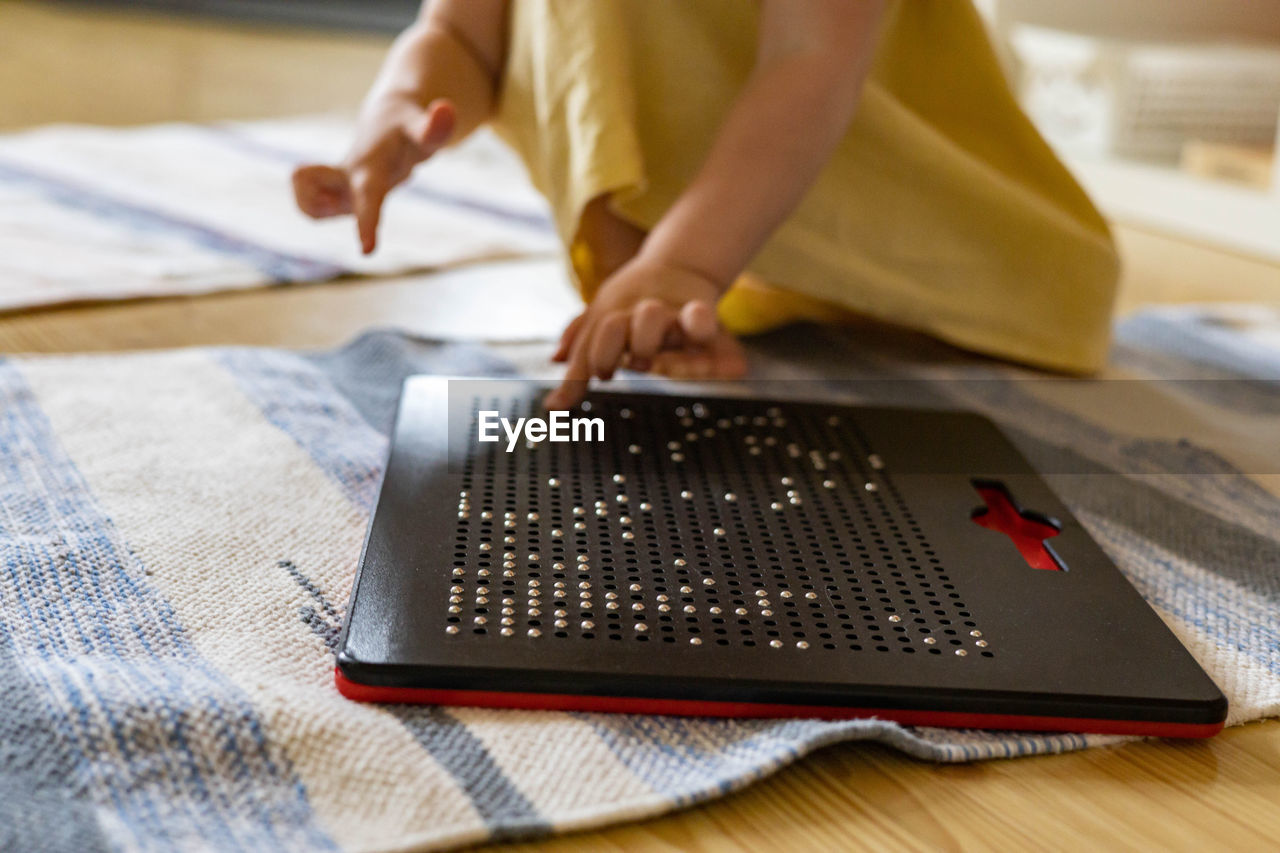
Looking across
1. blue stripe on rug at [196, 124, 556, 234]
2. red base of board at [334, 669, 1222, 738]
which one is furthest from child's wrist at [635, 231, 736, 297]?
blue stripe on rug at [196, 124, 556, 234]

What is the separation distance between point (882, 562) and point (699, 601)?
97mm

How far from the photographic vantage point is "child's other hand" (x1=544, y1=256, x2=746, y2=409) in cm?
64

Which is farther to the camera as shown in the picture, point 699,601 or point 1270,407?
point 1270,407

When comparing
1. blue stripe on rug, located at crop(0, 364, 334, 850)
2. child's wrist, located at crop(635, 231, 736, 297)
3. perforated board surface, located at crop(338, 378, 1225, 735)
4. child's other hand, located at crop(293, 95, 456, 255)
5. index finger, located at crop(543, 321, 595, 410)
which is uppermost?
child's other hand, located at crop(293, 95, 456, 255)

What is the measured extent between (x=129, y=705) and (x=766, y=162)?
18.8 inches

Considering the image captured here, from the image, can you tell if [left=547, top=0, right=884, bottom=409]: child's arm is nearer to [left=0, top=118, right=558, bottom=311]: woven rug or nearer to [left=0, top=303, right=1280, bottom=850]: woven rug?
[left=0, top=303, right=1280, bottom=850]: woven rug

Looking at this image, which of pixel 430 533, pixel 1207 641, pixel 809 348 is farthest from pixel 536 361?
pixel 1207 641

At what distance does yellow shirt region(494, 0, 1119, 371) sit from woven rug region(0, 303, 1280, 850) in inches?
3.4

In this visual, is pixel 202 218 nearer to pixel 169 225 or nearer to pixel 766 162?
pixel 169 225

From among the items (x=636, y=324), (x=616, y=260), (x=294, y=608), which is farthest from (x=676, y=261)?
(x=294, y=608)

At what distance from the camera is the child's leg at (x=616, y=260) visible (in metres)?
0.79

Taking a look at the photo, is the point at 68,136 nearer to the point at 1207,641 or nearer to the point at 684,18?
the point at 684,18

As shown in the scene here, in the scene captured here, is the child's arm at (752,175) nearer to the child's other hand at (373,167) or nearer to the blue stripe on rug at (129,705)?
the child's other hand at (373,167)

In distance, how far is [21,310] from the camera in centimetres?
83
